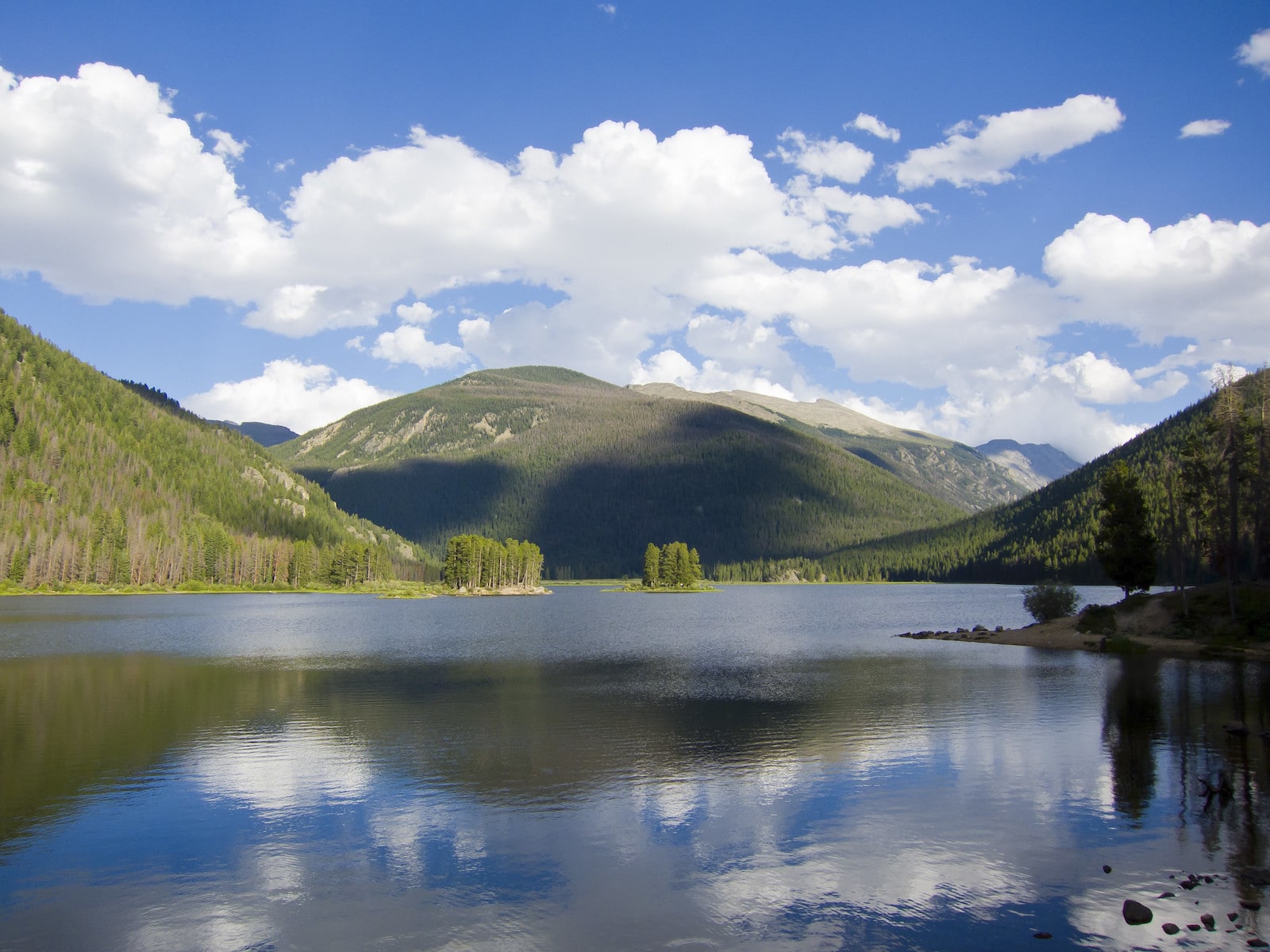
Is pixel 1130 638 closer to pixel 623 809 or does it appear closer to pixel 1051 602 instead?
pixel 1051 602

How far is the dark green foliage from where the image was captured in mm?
93312

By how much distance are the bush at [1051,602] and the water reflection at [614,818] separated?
48.5 metres

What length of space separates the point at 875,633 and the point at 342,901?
92.3m

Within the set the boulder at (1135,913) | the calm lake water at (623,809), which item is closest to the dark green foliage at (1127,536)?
the calm lake water at (623,809)

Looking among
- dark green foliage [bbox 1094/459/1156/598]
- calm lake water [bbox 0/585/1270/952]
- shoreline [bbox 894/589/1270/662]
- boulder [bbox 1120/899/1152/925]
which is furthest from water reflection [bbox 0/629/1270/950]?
dark green foliage [bbox 1094/459/1156/598]

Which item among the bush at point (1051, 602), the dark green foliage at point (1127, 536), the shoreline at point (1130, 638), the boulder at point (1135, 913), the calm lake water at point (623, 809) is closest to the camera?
the boulder at point (1135, 913)

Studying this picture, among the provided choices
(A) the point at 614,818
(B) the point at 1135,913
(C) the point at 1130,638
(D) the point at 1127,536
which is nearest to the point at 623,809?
(A) the point at 614,818

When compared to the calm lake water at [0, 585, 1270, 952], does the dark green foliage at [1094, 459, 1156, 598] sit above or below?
above

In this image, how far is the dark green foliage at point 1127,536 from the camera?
93312 millimetres

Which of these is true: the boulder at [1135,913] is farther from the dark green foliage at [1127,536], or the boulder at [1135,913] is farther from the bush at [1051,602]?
the bush at [1051,602]

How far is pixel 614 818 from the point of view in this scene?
A: 28656 mm

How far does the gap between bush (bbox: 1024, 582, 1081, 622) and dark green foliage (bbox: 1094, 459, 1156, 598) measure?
23.6 feet

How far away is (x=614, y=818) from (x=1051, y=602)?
87.7 metres

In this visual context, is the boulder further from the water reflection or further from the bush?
the bush
